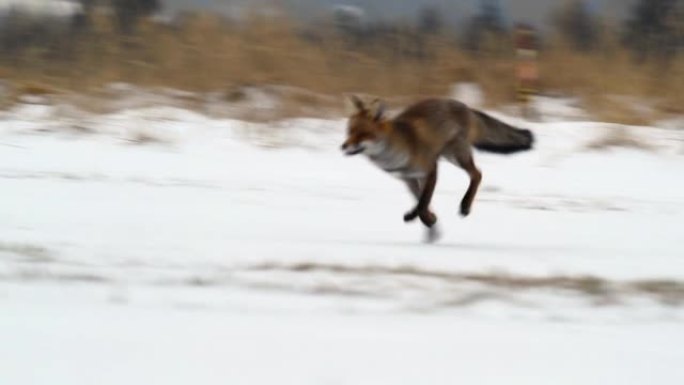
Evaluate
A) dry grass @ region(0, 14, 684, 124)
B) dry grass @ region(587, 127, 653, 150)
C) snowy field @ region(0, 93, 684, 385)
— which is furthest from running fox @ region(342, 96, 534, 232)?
dry grass @ region(0, 14, 684, 124)

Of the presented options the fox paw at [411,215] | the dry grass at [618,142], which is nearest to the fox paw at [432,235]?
the fox paw at [411,215]

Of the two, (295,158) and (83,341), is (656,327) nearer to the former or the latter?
(83,341)

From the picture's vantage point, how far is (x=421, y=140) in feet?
23.1

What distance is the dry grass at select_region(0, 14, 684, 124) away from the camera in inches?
555

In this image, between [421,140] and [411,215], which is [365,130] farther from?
[411,215]

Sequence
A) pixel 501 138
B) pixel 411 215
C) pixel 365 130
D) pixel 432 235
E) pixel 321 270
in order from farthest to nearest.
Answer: pixel 501 138 < pixel 411 215 < pixel 432 235 < pixel 365 130 < pixel 321 270

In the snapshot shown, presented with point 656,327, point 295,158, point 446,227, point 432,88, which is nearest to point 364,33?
point 432,88

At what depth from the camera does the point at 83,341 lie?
3451 mm

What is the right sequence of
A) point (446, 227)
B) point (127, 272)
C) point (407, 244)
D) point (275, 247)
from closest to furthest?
point (127, 272) < point (275, 247) < point (407, 244) < point (446, 227)

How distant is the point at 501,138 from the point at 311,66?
22.5 ft

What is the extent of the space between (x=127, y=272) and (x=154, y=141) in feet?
22.5

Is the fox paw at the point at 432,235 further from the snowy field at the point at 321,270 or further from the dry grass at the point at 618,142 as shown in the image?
the dry grass at the point at 618,142

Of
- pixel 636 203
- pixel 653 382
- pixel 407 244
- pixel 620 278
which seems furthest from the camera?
pixel 636 203

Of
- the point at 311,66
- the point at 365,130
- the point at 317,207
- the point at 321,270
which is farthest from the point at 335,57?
the point at 321,270
